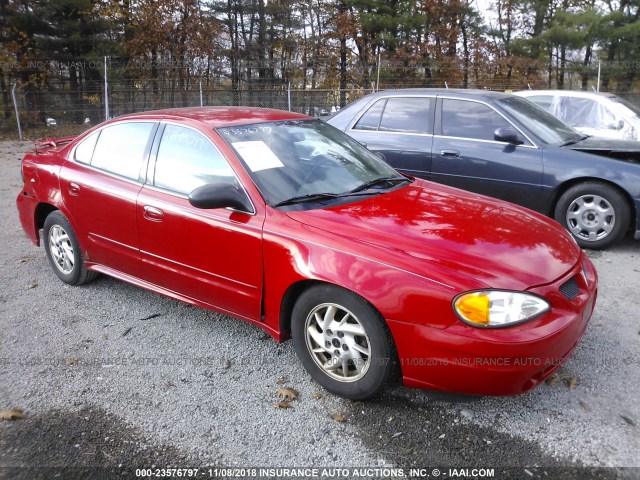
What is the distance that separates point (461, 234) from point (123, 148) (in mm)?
2590

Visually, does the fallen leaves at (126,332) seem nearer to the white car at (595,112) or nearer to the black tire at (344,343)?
the black tire at (344,343)

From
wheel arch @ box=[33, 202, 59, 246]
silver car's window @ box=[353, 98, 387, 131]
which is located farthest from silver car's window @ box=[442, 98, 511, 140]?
wheel arch @ box=[33, 202, 59, 246]

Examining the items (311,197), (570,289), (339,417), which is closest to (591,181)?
(570,289)

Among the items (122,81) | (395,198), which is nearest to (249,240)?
(395,198)

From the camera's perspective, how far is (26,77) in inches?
826

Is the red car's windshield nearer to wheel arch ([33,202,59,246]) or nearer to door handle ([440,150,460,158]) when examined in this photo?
wheel arch ([33,202,59,246])

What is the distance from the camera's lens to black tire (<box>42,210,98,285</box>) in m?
4.37

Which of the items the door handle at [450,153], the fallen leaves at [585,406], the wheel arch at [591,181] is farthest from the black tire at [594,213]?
the fallen leaves at [585,406]

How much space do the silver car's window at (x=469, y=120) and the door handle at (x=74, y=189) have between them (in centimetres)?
394

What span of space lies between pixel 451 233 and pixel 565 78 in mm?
22854

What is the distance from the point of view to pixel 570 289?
9.25 ft

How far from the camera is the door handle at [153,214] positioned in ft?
11.5

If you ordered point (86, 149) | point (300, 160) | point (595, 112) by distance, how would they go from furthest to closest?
point (595, 112), point (86, 149), point (300, 160)

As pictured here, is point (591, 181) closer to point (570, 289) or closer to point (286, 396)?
point (570, 289)
